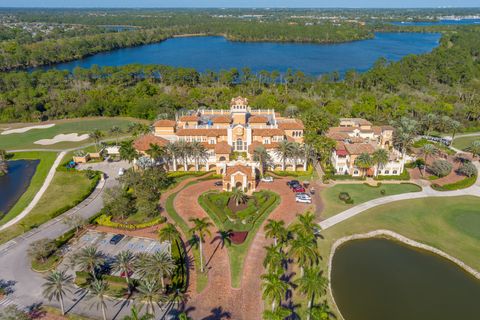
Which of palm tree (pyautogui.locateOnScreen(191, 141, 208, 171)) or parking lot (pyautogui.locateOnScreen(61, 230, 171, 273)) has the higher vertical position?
palm tree (pyautogui.locateOnScreen(191, 141, 208, 171))

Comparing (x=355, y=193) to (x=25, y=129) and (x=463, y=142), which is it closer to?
(x=463, y=142)

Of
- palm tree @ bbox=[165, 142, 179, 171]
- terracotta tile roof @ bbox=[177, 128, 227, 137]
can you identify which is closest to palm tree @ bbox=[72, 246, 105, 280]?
palm tree @ bbox=[165, 142, 179, 171]

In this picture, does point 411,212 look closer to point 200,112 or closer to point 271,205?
point 271,205

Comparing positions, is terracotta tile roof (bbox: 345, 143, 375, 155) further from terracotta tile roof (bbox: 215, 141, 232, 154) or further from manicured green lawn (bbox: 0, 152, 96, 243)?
manicured green lawn (bbox: 0, 152, 96, 243)

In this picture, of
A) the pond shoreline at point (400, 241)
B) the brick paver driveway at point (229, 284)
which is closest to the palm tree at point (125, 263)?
the brick paver driveway at point (229, 284)

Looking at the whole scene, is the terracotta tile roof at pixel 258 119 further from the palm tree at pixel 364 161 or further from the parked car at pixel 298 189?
the palm tree at pixel 364 161

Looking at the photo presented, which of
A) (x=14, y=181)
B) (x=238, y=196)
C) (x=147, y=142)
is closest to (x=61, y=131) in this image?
(x=14, y=181)

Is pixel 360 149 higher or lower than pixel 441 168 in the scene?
higher

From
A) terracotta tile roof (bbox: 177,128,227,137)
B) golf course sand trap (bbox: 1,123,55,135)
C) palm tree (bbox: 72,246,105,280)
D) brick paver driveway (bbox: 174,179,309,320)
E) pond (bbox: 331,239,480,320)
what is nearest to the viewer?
brick paver driveway (bbox: 174,179,309,320)
